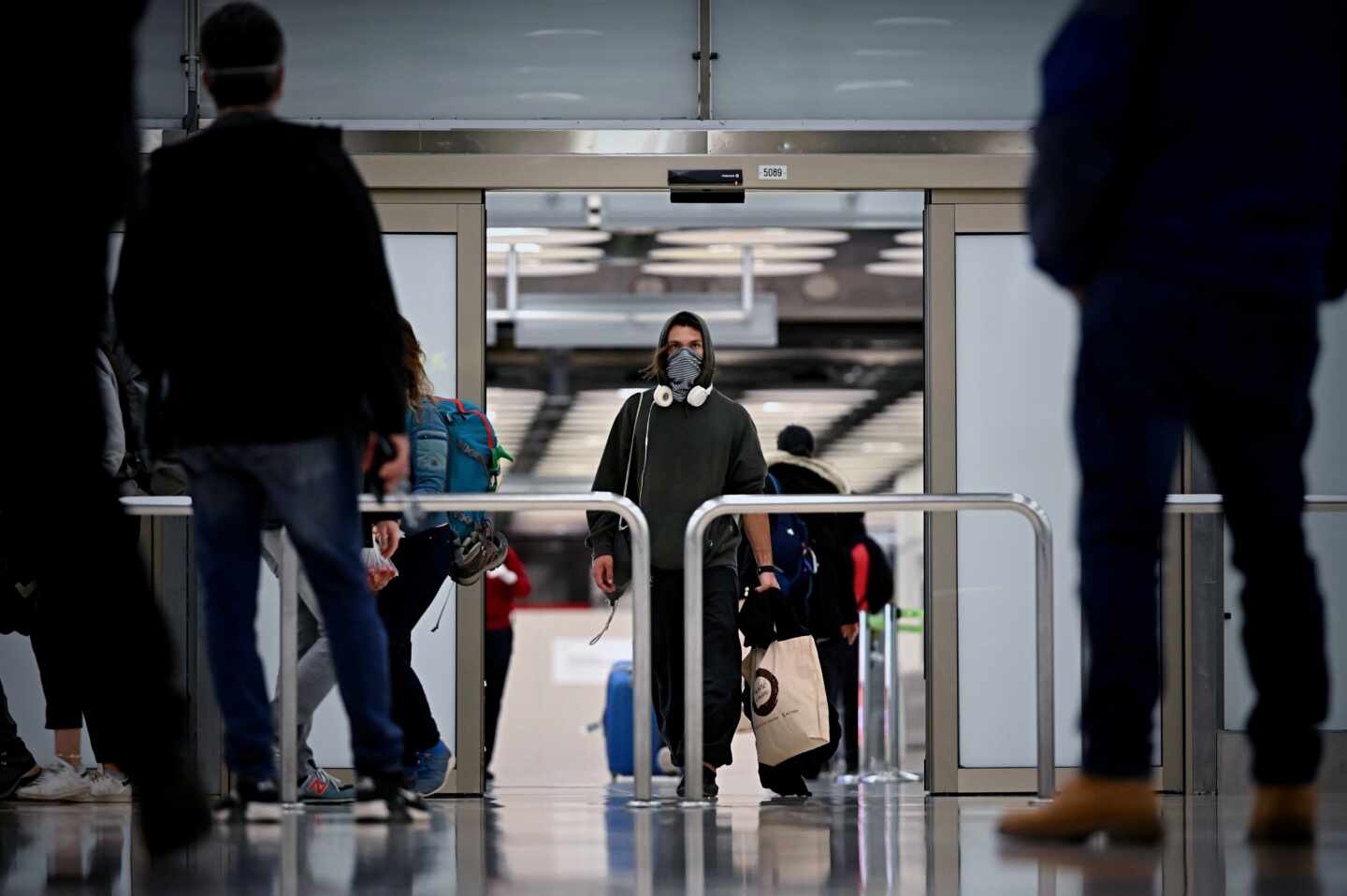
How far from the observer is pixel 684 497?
7535mm

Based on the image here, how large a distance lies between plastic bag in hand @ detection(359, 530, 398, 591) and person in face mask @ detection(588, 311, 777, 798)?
1.26 metres

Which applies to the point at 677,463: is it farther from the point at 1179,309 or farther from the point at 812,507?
the point at 1179,309

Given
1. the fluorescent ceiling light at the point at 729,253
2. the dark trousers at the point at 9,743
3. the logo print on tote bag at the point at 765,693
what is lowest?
the dark trousers at the point at 9,743

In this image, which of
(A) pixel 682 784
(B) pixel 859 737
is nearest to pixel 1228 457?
(A) pixel 682 784

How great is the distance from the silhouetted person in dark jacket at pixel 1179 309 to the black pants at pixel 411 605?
364 cm

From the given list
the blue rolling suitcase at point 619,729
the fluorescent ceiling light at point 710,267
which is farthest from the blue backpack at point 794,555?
the fluorescent ceiling light at point 710,267

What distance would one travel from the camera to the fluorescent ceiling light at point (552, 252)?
13.5 meters

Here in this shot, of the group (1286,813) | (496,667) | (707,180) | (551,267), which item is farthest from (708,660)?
(551,267)

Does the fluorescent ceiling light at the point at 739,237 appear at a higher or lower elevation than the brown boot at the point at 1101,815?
higher

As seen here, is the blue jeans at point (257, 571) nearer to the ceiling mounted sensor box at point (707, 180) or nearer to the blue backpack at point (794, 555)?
the blue backpack at point (794, 555)

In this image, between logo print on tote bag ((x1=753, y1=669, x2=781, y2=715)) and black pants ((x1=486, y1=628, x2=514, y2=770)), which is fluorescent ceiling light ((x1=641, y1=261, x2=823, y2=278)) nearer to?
black pants ((x1=486, y1=628, x2=514, y2=770))

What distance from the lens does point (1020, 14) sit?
884 centimetres

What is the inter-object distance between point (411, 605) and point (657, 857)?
6.27ft

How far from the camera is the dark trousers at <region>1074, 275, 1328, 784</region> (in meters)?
A: 3.40
